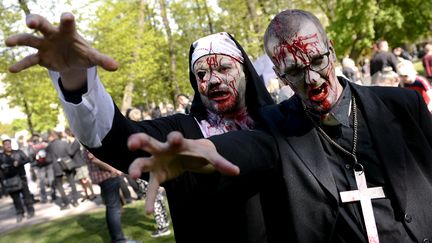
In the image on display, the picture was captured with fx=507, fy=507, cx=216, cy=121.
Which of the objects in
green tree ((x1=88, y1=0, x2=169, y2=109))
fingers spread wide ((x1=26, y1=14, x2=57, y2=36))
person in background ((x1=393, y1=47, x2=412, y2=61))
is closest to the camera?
fingers spread wide ((x1=26, y1=14, x2=57, y2=36))

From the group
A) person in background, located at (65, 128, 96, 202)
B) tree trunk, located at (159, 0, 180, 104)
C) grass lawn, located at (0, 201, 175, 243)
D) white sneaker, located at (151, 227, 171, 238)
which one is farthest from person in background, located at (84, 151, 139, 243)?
tree trunk, located at (159, 0, 180, 104)

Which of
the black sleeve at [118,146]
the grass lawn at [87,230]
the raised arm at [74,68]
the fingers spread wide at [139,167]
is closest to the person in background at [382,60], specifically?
the grass lawn at [87,230]

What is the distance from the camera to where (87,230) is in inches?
339

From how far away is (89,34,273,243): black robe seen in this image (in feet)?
6.78

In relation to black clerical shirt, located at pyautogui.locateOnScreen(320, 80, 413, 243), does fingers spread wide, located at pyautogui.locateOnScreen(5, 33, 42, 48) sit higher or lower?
higher

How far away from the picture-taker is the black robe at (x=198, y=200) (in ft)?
6.78

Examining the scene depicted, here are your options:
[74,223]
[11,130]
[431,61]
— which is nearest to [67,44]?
[74,223]

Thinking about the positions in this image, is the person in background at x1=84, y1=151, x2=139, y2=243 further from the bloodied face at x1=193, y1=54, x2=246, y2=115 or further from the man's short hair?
the man's short hair

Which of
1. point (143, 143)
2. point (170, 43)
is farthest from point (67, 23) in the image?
point (170, 43)

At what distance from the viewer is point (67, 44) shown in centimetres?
176

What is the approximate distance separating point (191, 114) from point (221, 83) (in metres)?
0.26

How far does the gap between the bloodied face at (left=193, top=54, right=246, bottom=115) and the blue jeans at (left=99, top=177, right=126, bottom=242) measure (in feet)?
15.6

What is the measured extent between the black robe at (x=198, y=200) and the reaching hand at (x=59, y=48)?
1.14 feet

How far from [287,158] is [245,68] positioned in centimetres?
82
